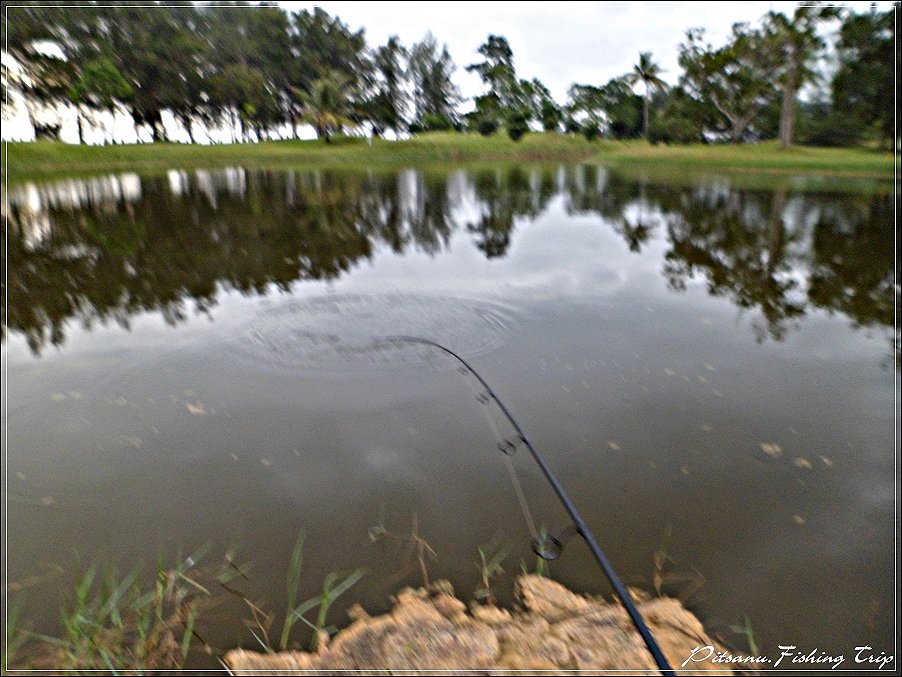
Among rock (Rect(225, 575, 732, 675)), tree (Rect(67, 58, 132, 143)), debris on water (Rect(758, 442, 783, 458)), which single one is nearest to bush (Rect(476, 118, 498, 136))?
tree (Rect(67, 58, 132, 143))

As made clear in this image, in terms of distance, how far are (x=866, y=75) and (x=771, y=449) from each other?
56.0 metres

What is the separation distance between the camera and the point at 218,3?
204 ft

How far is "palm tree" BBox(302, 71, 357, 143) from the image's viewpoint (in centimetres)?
5488

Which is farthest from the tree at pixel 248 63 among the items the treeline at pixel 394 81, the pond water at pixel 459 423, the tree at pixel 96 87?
the pond water at pixel 459 423

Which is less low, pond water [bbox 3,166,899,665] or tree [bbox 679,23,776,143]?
tree [bbox 679,23,776,143]

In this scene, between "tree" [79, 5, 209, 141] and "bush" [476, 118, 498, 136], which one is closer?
"tree" [79, 5, 209, 141]

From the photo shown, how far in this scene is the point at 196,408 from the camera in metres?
4.97

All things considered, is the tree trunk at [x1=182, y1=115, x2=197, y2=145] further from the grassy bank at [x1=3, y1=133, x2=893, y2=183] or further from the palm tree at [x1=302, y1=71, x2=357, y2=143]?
the palm tree at [x1=302, y1=71, x2=357, y2=143]

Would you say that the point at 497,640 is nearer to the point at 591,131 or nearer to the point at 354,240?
the point at 354,240

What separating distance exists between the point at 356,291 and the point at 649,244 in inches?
287

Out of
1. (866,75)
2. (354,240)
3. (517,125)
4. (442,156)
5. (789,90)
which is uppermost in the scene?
(866,75)

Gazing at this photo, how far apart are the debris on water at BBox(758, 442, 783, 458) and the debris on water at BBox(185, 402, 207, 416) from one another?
4745 mm

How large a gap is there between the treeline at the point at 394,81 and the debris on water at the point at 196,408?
94.4ft

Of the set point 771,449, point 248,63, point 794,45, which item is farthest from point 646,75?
point 771,449
